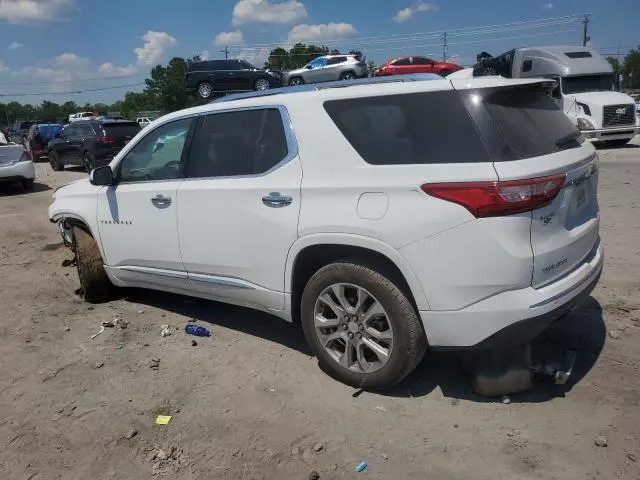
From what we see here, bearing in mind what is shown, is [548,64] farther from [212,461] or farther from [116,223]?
[212,461]

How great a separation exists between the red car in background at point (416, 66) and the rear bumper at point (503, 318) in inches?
875

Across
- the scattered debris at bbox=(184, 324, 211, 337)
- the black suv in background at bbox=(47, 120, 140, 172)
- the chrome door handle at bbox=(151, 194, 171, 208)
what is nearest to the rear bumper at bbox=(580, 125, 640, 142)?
the black suv in background at bbox=(47, 120, 140, 172)

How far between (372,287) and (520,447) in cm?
113

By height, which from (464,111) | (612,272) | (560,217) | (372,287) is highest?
(464,111)

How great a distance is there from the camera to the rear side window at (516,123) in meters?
2.80

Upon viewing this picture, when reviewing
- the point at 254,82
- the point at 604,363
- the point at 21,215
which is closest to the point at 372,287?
the point at 604,363

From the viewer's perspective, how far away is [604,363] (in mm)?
3559

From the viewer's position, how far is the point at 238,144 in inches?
152

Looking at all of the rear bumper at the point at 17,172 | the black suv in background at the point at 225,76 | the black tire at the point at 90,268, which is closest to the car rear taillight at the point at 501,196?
the black tire at the point at 90,268

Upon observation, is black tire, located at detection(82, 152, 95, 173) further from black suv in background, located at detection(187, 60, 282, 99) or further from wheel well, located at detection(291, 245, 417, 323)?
wheel well, located at detection(291, 245, 417, 323)

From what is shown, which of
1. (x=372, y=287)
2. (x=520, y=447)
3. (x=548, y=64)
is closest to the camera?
(x=520, y=447)

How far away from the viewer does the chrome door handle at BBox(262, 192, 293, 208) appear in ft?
11.2

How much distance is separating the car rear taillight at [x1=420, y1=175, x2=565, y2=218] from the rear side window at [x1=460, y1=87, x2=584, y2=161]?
16cm

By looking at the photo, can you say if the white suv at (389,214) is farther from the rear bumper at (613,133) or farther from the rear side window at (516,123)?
the rear bumper at (613,133)
